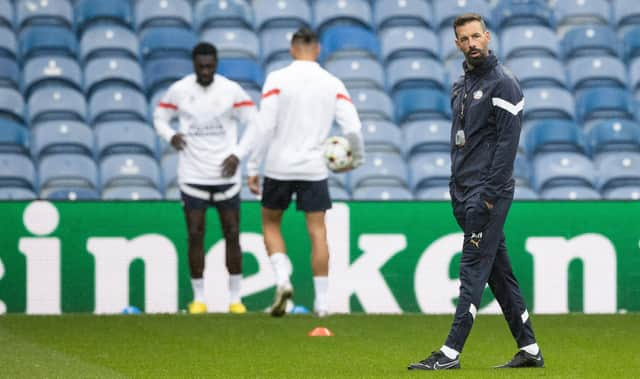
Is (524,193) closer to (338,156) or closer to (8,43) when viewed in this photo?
(338,156)

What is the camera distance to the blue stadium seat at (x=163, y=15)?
14.2 meters

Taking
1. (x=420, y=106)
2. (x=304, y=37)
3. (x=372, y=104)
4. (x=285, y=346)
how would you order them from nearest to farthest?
(x=285, y=346) → (x=304, y=37) → (x=372, y=104) → (x=420, y=106)

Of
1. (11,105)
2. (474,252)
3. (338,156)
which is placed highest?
(11,105)

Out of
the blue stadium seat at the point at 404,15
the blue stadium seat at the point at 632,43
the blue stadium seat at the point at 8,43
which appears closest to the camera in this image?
the blue stadium seat at the point at 8,43

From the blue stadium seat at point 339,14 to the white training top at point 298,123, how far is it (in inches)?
207

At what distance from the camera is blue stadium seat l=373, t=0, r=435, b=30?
47.7 feet

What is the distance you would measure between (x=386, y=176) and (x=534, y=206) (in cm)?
209

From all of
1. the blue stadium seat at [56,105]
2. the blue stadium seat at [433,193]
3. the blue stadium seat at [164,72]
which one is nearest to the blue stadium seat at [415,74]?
the blue stadium seat at [433,193]

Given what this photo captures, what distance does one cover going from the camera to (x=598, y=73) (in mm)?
14047

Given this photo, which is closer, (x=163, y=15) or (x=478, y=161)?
(x=478, y=161)

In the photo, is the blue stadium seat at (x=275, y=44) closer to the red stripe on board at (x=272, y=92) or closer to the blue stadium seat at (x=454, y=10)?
the blue stadium seat at (x=454, y=10)

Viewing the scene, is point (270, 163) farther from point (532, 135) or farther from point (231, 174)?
point (532, 135)

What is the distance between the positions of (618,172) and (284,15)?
13.2 ft

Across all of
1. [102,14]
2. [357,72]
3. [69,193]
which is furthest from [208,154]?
[102,14]
